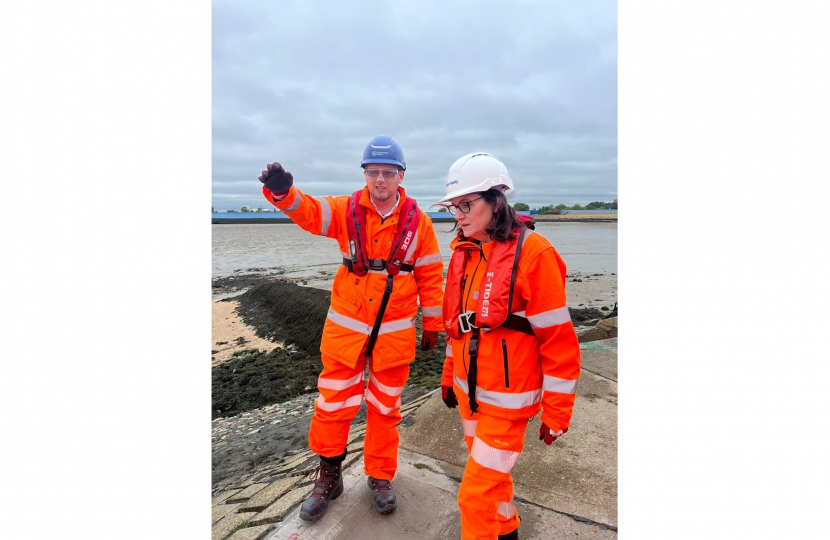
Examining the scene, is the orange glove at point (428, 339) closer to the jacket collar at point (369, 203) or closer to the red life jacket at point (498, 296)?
the red life jacket at point (498, 296)

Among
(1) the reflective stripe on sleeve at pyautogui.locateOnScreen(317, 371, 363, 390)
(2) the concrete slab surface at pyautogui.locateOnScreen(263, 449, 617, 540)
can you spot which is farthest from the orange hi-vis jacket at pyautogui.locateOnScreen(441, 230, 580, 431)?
(2) the concrete slab surface at pyautogui.locateOnScreen(263, 449, 617, 540)

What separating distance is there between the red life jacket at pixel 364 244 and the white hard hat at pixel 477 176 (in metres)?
0.72

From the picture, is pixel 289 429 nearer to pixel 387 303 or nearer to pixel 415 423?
pixel 415 423

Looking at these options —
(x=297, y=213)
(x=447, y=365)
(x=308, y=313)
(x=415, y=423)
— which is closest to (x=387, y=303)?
(x=447, y=365)

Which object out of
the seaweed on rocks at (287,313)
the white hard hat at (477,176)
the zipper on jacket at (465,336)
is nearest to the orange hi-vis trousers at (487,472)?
the zipper on jacket at (465,336)

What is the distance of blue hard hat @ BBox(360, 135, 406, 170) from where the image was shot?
312cm

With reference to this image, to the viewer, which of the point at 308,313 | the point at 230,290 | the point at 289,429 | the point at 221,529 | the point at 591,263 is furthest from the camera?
the point at 591,263

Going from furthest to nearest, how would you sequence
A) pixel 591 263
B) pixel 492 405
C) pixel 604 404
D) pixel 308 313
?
pixel 591 263 < pixel 308 313 < pixel 604 404 < pixel 492 405

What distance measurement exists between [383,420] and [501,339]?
1.40m

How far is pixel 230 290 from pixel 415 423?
16.2m

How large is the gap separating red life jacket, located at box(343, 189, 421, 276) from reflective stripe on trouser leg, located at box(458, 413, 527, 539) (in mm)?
1305

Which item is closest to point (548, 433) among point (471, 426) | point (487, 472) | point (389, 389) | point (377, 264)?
point (487, 472)

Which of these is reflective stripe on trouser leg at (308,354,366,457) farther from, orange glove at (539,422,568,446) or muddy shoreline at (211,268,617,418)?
muddy shoreline at (211,268,617,418)

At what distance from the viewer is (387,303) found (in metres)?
3.14
